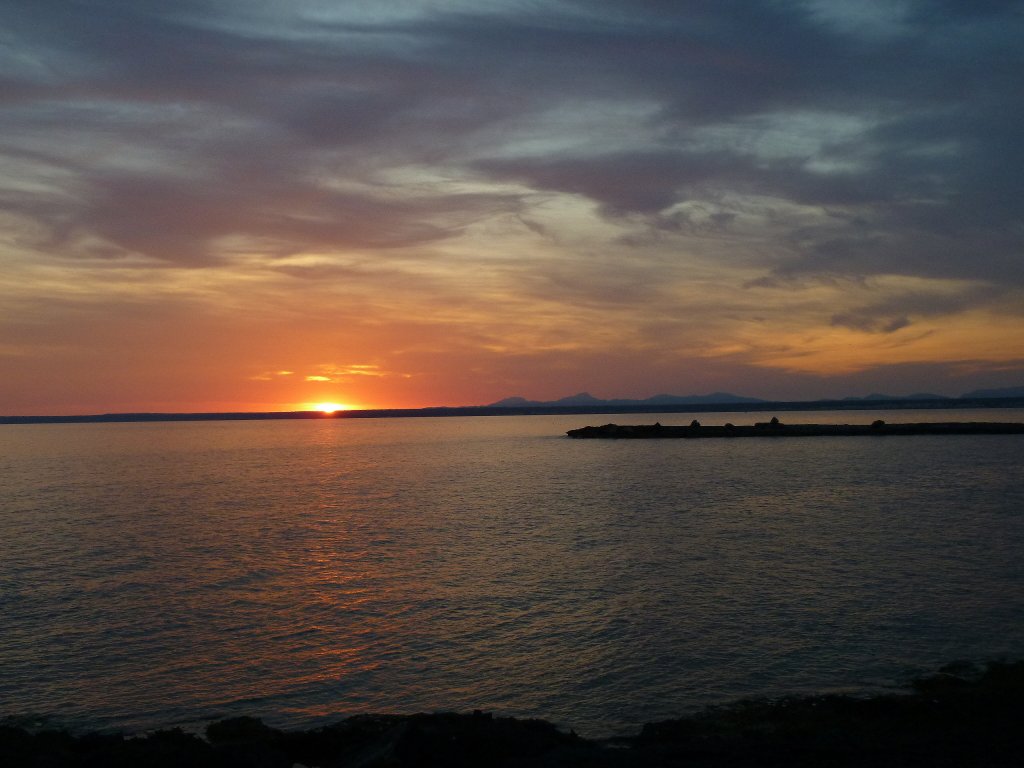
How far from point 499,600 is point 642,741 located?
12637mm

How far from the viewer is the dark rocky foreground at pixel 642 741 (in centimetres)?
1415

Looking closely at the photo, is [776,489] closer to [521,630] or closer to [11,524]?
[521,630]

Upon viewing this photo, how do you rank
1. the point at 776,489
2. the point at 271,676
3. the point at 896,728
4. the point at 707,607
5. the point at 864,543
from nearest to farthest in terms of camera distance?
the point at 896,728 → the point at 271,676 → the point at 707,607 → the point at 864,543 → the point at 776,489

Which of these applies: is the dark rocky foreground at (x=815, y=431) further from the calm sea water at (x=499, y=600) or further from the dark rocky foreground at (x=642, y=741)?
the dark rocky foreground at (x=642, y=741)

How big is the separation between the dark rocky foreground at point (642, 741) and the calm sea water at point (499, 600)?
152 cm

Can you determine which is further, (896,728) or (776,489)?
(776,489)

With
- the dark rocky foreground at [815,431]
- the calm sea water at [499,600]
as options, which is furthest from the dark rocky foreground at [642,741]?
the dark rocky foreground at [815,431]

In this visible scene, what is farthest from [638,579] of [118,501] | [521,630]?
[118,501]

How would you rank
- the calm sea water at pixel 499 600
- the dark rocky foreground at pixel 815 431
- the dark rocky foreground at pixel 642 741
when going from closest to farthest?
the dark rocky foreground at pixel 642 741
the calm sea water at pixel 499 600
the dark rocky foreground at pixel 815 431

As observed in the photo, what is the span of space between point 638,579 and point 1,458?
13793cm

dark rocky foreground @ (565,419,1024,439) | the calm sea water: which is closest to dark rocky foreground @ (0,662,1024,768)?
the calm sea water

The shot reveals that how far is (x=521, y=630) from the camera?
24109mm

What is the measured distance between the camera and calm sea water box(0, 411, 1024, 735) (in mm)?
19453

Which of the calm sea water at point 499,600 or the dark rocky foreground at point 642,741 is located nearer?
the dark rocky foreground at point 642,741
